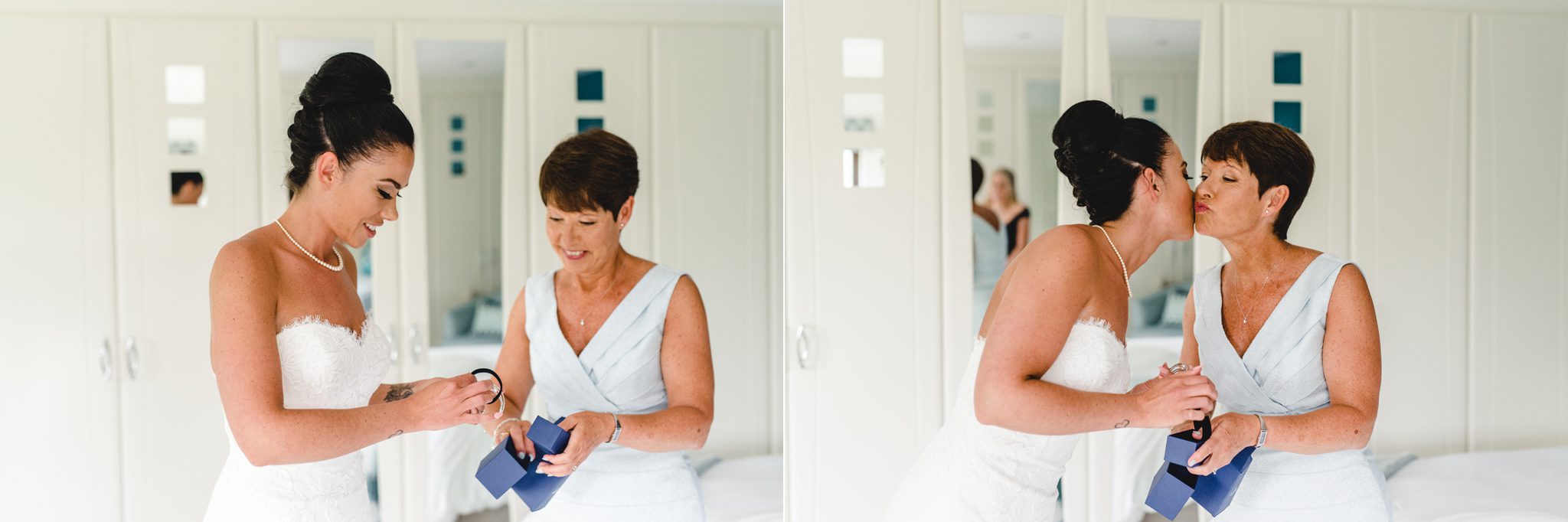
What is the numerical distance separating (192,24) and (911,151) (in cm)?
161

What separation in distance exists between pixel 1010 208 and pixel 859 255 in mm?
368

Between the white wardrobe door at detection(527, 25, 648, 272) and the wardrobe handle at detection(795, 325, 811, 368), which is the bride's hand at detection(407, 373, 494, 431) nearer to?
the white wardrobe door at detection(527, 25, 648, 272)

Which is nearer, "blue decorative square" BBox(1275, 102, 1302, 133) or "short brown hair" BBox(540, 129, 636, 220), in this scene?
"short brown hair" BBox(540, 129, 636, 220)

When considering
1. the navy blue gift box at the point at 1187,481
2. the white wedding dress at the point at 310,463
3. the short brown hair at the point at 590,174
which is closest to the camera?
the white wedding dress at the point at 310,463

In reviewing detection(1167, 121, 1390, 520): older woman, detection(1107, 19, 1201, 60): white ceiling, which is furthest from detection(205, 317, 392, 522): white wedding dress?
detection(1107, 19, 1201, 60): white ceiling

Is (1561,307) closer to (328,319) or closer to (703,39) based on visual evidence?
(703,39)

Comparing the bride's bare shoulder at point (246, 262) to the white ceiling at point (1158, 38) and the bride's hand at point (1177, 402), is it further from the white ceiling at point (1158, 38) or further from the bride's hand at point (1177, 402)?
the white ceiling at point (1158, 38)

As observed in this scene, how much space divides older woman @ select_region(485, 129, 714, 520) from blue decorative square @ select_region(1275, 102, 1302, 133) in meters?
1.47

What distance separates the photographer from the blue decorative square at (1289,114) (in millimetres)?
2400

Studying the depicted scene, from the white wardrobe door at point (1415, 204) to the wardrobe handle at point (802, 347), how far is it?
1359 mm

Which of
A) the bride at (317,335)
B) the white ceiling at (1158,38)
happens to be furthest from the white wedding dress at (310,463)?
the white ceiling at (1158,38)

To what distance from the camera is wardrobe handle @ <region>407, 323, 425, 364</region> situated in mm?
2186

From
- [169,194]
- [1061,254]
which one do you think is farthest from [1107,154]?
[169,194]

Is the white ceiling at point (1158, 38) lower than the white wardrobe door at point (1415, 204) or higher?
higher
